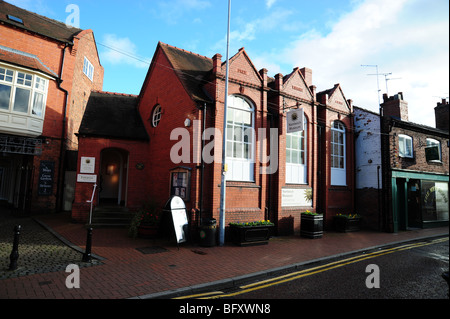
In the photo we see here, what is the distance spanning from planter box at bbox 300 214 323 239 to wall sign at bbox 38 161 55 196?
13.5 meters

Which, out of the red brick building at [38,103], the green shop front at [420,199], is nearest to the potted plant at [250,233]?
the green shop front at [420,199]

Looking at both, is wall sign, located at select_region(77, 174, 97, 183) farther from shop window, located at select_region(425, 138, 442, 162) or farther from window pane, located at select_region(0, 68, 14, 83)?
shop window, located at select_region(425, 138, 442, 162)

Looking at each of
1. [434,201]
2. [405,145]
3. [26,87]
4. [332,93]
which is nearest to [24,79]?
[26,87]

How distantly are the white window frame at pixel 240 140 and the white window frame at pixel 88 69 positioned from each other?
13448mm

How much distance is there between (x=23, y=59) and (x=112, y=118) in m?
5.59

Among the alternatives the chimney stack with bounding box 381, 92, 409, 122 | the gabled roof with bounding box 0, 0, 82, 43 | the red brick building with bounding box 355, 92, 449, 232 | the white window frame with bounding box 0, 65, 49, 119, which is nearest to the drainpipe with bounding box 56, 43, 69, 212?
the white window frame with bounding box 0, 65, 49, 119

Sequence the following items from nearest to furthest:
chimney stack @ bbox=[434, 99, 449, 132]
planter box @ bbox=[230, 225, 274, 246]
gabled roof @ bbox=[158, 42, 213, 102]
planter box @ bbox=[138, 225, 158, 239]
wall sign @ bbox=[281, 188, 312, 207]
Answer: planter box @ bbox=[230, 225, 274, 246] → planter box @ bbox=[138, 225, 158, 239] → gabled roof @ bbox=[158, 42, 213, 102] → wall sign @ bbox=[281, 188, 312, 207] → chimney stack @ bbox=[434, 99, 449, 132]

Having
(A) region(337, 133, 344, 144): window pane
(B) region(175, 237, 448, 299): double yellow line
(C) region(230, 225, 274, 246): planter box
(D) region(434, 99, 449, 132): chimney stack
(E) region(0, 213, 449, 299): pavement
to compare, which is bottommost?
(B) region(175, 237, 448, 299): double yellow line

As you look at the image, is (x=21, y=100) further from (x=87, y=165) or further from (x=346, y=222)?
(x=346, y=222)

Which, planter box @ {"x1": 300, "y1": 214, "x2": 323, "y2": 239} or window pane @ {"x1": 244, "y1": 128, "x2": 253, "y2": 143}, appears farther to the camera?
window pane @ {"x1": 244, "y1": 128, "x2": 253, "y2": 143}

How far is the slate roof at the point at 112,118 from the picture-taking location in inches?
492

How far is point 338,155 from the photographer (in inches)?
Answer: 557

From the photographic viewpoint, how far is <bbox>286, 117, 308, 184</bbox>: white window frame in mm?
11945
